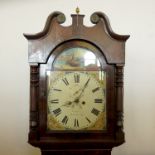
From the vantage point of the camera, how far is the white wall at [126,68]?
1416mm

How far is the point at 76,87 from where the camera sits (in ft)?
3.66

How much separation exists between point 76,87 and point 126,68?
0.42 meters

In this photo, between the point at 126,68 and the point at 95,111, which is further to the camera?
the point at 126,68

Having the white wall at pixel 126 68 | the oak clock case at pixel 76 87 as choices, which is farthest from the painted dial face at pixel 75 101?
the white wall at pixel 126 68

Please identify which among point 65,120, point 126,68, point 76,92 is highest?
point 126,68

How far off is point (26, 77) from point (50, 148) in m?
0.46

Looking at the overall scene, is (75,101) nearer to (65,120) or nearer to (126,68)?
(65,120)

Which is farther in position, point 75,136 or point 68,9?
point 68,9

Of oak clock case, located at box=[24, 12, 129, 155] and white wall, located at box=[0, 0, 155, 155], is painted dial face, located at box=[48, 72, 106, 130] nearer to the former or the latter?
oak clock case, located at box=[24, 12, 129, 155]

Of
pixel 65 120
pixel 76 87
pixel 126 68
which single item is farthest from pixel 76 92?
pixel 126 68
